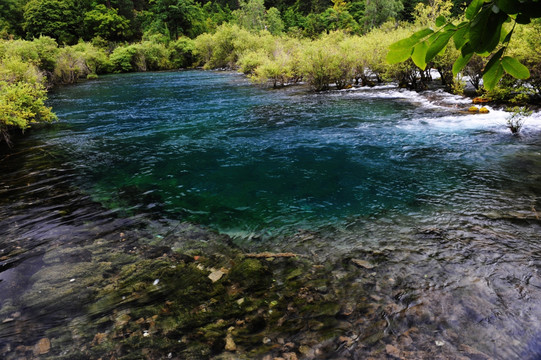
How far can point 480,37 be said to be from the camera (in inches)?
46.4

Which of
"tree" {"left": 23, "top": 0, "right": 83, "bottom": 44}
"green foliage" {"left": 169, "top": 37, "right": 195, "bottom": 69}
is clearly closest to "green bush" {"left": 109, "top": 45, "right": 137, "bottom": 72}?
→ "green foliage" {"left": 169, "top": 37, "right": 195, "bottom": 69}

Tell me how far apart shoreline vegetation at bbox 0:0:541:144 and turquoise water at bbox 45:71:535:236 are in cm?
256

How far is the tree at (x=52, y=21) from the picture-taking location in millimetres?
64125

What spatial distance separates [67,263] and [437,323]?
20.6 ft

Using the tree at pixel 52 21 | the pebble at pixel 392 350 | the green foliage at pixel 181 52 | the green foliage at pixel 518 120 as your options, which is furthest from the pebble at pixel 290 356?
the tree at pixel 52 21

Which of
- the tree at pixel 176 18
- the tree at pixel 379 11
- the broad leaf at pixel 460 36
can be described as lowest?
the broad leaf at pixel 460 36

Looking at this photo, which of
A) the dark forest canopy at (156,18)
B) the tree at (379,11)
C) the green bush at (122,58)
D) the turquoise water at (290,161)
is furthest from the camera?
the dark forest canopy at (156,18)

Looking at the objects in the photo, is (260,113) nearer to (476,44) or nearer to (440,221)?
(440,221)

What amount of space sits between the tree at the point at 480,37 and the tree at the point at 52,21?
8271 centimetres

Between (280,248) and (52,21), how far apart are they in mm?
84098

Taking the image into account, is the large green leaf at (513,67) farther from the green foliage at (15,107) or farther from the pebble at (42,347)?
the green foliage at (15,107)

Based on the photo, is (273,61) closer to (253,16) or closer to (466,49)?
(466,49)

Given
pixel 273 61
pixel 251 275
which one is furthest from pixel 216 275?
pixel 273 61

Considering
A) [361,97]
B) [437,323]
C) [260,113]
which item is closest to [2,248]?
[437,323]
